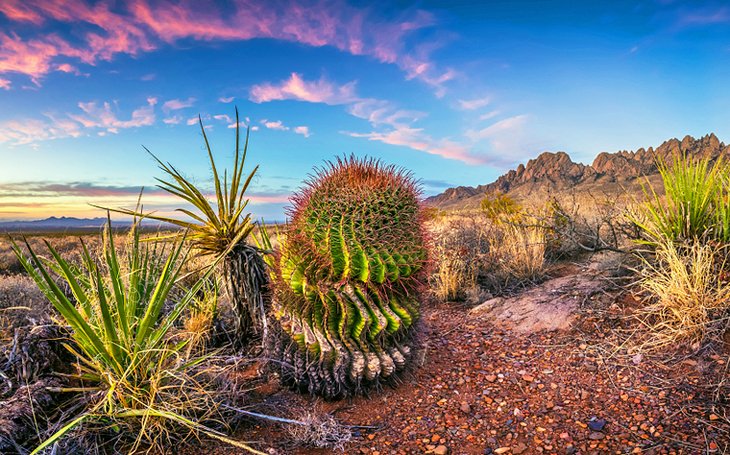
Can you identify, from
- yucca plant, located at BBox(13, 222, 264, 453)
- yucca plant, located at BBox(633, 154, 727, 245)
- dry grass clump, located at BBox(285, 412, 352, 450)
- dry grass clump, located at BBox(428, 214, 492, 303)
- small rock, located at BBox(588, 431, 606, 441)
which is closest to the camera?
yucca plant, located at BBox(13, 222, 264, 453)

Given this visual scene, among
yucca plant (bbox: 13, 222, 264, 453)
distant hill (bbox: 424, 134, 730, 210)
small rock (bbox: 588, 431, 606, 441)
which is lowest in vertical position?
small rock (bbox: 588, 431, 606, 441)

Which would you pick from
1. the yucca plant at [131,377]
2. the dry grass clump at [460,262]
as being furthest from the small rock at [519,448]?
the dry grass clump at [460,262]

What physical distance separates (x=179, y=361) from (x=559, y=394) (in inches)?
120

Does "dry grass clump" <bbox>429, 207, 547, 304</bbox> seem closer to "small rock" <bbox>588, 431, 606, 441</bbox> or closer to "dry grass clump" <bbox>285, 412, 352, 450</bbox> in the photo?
"small rock" <bbox>588, 431, 606, 441</bbox>

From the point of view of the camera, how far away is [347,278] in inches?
138

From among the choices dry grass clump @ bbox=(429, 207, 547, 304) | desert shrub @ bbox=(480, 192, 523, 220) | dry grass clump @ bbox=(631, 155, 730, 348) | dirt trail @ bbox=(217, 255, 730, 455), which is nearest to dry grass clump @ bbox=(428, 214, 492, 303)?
dry grass clump @ bbox=(429, 207, 547, 304)

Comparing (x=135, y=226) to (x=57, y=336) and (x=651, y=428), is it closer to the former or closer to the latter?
(x=57, y=336)

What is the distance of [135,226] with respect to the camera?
367 centimetres

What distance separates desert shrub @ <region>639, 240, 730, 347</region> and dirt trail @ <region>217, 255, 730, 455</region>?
293 millimetres

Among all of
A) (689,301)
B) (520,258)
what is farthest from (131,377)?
(520,258)

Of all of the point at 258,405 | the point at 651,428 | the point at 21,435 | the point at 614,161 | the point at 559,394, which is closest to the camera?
the point at 21,435

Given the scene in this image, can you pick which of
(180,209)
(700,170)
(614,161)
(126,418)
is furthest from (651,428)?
(614,161)

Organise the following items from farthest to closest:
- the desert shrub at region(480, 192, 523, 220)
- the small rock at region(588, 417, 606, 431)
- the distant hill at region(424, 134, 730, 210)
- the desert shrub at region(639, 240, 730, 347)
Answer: the distant hill at region(424, 134, 730, 210)
the desert shrub at region(480, 192, 523, 220)
the desert shrub at region(639, 240, 730, 347)
the small rock at region(588, 417, 606, 431)

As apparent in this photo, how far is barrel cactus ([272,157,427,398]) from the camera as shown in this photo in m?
3.51
